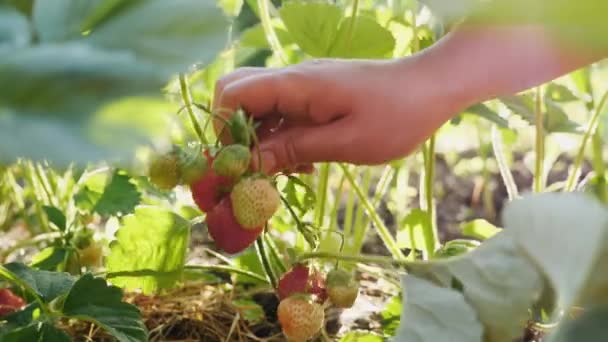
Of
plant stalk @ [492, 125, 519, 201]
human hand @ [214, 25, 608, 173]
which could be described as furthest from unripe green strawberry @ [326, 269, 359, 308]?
plant stalk @ [492, 125, 519, 201]

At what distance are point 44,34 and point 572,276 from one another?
28 centimetres

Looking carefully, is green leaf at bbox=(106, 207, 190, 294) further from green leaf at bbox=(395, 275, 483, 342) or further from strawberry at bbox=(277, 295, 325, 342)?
green leaf at bbox=(395, 275, 483, 342)

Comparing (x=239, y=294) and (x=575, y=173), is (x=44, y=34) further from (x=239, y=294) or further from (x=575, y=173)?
(x=575, y=173)

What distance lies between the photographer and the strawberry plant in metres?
0.42

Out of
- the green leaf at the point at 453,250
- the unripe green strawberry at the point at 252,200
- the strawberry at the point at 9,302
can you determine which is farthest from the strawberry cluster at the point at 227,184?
the strawberry at the point at 9,302

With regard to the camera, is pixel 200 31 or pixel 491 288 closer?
pixel 200 31

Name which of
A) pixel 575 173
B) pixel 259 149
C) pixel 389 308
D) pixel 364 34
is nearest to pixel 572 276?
pixel 259 149

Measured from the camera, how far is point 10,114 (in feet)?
1.39

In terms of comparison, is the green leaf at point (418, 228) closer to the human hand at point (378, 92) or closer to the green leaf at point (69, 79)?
the human hand at point (378, 92)

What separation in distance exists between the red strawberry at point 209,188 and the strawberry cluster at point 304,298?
0.34 feet

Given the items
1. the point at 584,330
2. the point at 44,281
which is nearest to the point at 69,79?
the point at 584,330

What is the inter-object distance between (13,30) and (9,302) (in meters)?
0.64

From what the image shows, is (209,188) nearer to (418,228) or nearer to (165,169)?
(165,169)

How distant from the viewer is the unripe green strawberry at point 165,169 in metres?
0.80
